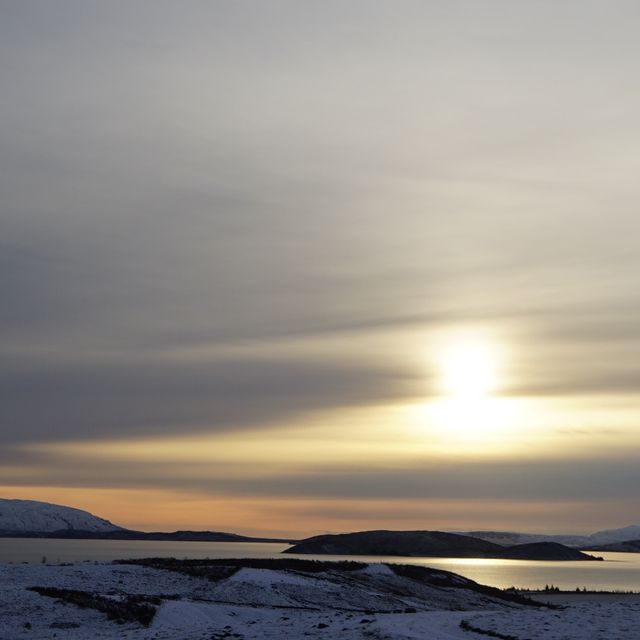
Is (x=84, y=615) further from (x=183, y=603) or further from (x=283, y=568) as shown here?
(x=283, y=568)

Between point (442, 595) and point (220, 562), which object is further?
point (220, 562)

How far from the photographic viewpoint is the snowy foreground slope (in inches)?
1586

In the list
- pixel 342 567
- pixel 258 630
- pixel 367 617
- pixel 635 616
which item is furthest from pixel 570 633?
pixel 342 567

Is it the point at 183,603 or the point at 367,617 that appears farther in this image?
the point at 183,603

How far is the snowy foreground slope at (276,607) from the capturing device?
132 ft

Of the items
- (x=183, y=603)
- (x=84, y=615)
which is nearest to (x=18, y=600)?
(x=84, y=615)

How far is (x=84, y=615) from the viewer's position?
53500 millimetres

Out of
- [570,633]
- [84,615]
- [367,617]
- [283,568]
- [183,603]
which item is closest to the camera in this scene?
[570,633]

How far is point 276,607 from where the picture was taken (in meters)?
64.5

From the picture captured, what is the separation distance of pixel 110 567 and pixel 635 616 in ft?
151

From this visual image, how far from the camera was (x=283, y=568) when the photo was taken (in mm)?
84188

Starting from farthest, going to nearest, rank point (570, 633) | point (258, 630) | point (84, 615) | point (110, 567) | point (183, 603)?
1. point (110, 567)
2. point (183, 603)
3. point (84, 615)
4. point (258, 630)
5. point (570, 633)

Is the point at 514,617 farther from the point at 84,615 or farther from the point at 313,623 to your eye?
the point at 84,615

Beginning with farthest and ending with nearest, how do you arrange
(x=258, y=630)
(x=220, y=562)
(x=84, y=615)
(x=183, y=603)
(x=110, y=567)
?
(x=220, y=562) → (x=110, y=567) → (x=183, y=603) → (x=84, y=615) → (x=258, y=630)
